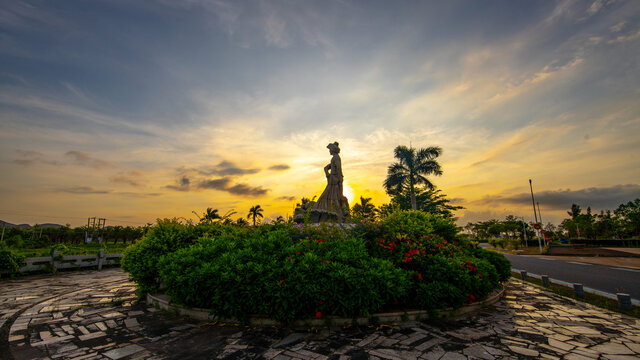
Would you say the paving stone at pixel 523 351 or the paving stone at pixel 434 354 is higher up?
the paving stone at pixel 434 354

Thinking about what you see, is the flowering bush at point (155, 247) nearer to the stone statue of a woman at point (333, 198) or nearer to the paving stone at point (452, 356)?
the stone statue of a woman at point (333, 198)

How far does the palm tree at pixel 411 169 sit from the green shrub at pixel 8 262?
2837 cm

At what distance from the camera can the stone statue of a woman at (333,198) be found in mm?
11145

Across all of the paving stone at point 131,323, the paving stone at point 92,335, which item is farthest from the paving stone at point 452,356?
the paving stone at point 92,335

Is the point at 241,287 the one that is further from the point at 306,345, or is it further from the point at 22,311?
the point at 22,311

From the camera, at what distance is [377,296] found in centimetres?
492

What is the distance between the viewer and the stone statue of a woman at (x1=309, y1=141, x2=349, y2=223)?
1114 centimetres

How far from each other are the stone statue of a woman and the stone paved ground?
19.8 ft

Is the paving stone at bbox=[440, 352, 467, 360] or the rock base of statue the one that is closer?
the paving stone at bbox=[440, 352, 467, 360]

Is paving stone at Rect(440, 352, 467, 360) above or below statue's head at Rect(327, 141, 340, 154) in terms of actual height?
below

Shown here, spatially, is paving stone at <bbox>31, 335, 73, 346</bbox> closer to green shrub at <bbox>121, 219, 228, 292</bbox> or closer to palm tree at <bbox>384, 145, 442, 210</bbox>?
green shrub at <bbox>121, 219, 228, 292</bbox>

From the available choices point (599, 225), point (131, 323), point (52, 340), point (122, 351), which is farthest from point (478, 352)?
point (599, 225)

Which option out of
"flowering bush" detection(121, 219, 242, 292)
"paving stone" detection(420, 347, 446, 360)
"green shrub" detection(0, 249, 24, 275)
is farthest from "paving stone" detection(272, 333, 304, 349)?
"green shrub" detection(0, 249, 24, 275)

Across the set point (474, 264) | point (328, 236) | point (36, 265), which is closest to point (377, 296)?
point (328, 236)
